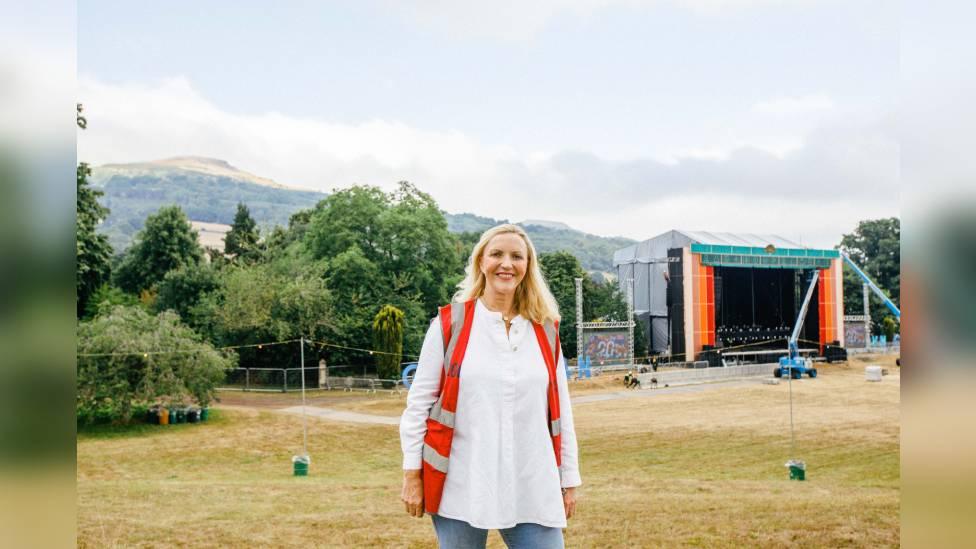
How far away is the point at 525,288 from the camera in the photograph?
182 centimetres

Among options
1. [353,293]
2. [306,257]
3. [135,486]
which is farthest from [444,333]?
[306,257]

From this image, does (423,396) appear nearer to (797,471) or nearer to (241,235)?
(797,471)

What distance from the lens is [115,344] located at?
10.7 m

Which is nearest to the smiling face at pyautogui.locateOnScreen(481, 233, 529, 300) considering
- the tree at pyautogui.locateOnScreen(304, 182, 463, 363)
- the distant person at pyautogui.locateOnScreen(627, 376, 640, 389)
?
the distant person at pyautogui.locateOnScreen(627, 376, 640, 389)

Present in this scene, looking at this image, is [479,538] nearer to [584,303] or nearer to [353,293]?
[353,293]

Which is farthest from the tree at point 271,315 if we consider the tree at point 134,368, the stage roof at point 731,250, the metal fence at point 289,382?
the stage roof at point 731,250

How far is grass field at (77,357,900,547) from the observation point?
3.79 m

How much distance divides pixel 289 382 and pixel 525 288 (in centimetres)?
1291

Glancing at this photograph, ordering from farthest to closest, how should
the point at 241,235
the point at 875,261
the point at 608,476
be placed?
the point at 241,235
the point at 875,261
the point at 608,476

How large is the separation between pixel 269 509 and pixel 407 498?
3.41 m

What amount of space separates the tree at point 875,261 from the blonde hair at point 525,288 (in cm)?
2235

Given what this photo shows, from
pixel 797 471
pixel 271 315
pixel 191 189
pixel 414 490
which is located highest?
pixel 191 189

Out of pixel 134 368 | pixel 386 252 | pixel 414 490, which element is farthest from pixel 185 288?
pixel 414 490

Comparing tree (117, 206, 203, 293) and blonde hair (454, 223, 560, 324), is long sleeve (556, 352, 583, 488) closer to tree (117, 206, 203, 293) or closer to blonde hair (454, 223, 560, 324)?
blonde hair (454, 223, 560, 324)
